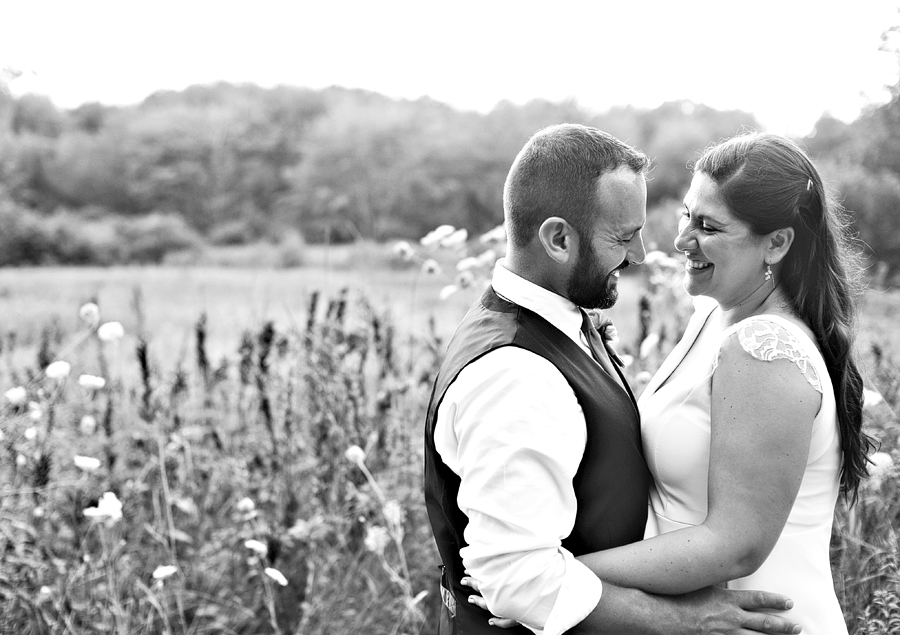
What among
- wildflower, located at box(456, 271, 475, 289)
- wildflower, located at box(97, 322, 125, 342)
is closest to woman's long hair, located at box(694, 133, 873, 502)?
wildflower, located at box(456, 271, 475, 289)

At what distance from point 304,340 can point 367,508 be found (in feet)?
3.23

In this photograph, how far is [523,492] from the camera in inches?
70.9

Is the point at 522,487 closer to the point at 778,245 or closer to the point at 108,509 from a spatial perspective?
the point at 778,245

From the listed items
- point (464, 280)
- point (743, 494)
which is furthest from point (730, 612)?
point (464, 280)

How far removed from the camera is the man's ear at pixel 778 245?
2.26 meters

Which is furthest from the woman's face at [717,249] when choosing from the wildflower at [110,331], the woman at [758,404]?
Answer: the wildflower at [110,331]

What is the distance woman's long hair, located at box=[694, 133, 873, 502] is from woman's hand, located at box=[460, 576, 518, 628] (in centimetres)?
105

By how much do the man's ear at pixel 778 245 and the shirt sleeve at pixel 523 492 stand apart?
0.81m

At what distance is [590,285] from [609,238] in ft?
0.44

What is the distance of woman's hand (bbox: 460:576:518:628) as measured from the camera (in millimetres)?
2004

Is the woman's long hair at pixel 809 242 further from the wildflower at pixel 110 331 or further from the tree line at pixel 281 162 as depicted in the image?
the tree line at pixel 281 162

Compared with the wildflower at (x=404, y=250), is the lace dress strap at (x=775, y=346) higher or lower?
higher

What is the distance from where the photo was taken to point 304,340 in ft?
13.7

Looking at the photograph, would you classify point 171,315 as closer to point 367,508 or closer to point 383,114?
point 367,508
